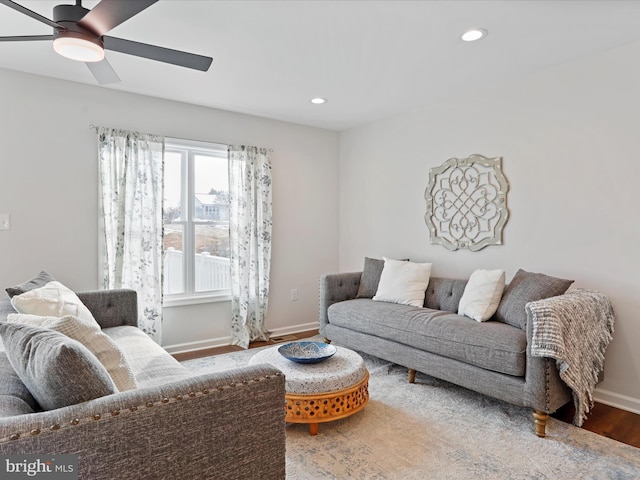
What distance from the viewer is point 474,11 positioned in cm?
231

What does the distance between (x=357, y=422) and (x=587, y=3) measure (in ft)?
9.18

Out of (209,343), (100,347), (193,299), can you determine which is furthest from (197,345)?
(100,347)

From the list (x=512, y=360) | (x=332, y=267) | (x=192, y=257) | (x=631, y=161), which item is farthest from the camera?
(x=332, y=267)

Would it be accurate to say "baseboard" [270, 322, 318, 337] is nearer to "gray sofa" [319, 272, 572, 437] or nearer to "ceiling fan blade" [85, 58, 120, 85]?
"gray sofa" [319, 272, 572, 437]

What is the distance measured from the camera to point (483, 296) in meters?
3.07

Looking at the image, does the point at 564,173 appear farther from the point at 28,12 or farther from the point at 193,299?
the point at 193,299

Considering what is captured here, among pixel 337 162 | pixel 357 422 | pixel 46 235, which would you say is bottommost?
pixel 357 422

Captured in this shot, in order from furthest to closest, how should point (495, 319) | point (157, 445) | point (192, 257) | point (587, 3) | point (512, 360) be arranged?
1. point (192, 257)
2. point (495, 319)
3. point (512, 360)
4. point (587, 3)
5. point (157, 445)

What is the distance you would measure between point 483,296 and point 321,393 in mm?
1504

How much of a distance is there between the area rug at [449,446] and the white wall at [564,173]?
87 centimetres

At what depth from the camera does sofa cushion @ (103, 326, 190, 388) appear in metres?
1.92

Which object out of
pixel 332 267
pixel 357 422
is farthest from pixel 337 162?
pixel 357 422

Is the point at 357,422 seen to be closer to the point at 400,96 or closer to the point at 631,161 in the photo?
the point at 631,161

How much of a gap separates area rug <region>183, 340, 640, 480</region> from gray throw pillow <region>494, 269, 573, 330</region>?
602 millimetres
